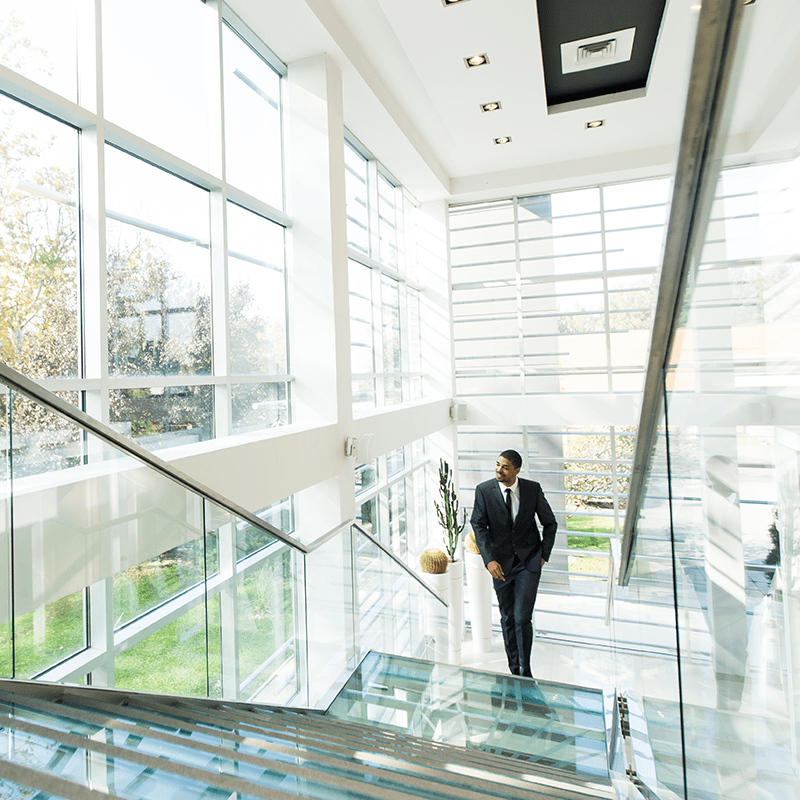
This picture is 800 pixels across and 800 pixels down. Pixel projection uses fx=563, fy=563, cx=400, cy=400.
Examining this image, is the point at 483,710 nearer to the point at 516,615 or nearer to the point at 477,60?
the point at 516,615

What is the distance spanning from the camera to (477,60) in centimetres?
494

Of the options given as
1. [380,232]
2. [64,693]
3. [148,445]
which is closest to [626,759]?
[64,693]

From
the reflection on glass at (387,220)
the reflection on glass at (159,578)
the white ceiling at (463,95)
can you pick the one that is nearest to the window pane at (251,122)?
the white ceiling at (463,95)

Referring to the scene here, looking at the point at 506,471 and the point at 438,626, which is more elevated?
the point at 506,471

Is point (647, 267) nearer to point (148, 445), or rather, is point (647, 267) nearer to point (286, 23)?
point (286, 23)

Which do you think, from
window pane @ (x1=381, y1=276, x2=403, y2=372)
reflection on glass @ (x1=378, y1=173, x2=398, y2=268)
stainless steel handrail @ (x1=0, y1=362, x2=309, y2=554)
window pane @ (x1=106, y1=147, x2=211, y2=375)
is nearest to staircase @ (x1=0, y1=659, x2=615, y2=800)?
stainless steel handrail @ (x1=0, y1=362, x2=309, y2=554)

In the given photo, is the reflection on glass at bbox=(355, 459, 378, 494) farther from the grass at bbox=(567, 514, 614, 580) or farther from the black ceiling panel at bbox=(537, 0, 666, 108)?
the black ceiling panel at bbox=(537, 0, 666, 108)

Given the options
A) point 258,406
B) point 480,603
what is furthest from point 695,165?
point 480,603

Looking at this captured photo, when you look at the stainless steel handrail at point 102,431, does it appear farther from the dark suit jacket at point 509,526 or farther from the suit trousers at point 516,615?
the suit trousers at point 516,615

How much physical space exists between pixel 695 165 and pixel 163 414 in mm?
2919

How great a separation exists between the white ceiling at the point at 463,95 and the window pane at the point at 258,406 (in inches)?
103

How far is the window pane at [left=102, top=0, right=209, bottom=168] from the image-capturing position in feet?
9.78

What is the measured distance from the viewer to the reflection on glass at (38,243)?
2422 millimetres

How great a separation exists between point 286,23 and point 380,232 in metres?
3.09
